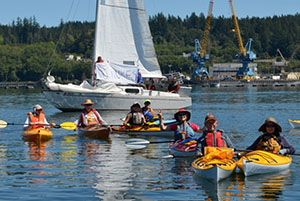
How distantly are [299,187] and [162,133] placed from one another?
11.3 meters

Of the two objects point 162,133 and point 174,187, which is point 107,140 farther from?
point 174,187

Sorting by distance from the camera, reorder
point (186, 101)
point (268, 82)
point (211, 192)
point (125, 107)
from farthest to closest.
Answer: point (268, 82)
point (186, 101)
point (125, 107)
point (211, 192)

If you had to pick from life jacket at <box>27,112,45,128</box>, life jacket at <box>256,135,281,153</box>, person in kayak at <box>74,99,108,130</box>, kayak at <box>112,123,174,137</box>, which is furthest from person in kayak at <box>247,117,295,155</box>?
life jacket at <box>27,112,45,128</box>

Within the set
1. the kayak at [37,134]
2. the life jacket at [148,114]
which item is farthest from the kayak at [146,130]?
the kayak at [37,134]

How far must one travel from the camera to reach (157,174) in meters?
18.7

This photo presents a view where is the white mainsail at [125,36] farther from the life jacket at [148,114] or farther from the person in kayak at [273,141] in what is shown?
the person in kayak at [273,141]

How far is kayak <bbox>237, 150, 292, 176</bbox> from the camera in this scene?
692 inches

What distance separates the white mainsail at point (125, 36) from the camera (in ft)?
152

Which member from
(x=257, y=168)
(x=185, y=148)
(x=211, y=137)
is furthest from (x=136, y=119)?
(x=257, y=168)

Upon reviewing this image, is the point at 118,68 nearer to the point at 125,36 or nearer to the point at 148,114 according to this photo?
the point at 125,36

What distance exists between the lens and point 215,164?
55.4ft

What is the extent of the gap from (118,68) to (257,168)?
29.4 m

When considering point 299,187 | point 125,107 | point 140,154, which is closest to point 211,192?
point 299,187

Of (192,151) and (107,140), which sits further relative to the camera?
(107,140)
